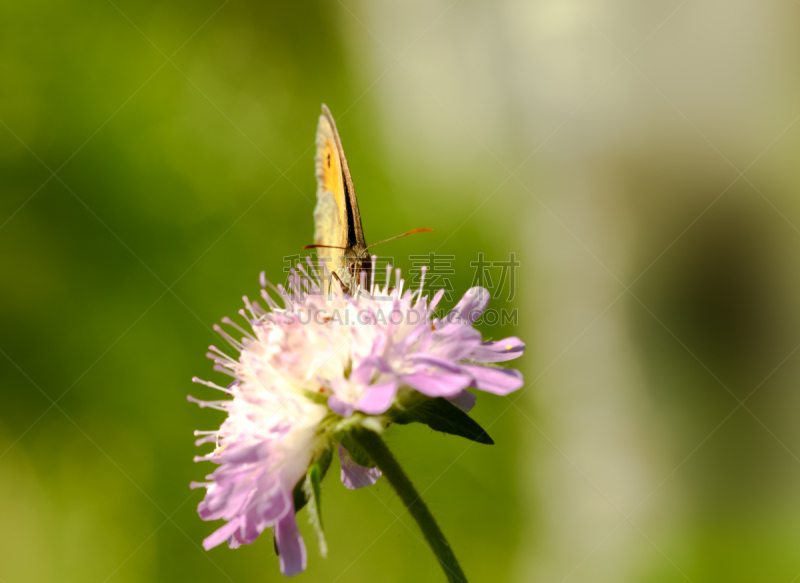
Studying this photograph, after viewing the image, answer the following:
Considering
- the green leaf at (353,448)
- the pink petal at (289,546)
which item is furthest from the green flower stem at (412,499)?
the pink petal at (289,546)

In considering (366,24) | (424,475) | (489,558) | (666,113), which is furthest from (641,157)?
(489,558)

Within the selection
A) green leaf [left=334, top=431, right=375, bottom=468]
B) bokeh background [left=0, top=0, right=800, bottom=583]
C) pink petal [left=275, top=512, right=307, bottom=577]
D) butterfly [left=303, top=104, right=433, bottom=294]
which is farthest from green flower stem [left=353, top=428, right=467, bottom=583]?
bokeh background [left=0, top=0, right=800, bottom=583]

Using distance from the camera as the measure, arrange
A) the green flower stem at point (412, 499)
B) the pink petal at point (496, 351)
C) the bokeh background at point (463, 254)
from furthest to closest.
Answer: the bokeh background at point (463, 254), the pink petal at point (496, 351), the green flower stem at point (412, 499)

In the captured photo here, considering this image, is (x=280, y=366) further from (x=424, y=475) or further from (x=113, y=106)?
(x=113, y=106)

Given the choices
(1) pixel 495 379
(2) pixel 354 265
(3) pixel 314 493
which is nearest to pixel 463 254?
(2) pixel 354 265

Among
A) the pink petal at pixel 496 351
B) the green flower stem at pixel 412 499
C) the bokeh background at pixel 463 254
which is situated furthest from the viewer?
the bokeh background at pixel 463 254

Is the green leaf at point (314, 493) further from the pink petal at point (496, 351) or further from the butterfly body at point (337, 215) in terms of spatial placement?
the butterfly body at point (337, 215)

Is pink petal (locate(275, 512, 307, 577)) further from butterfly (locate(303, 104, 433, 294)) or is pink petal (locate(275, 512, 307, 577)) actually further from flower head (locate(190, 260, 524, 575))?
butterfly (locate(303, 104, 433, 294))
